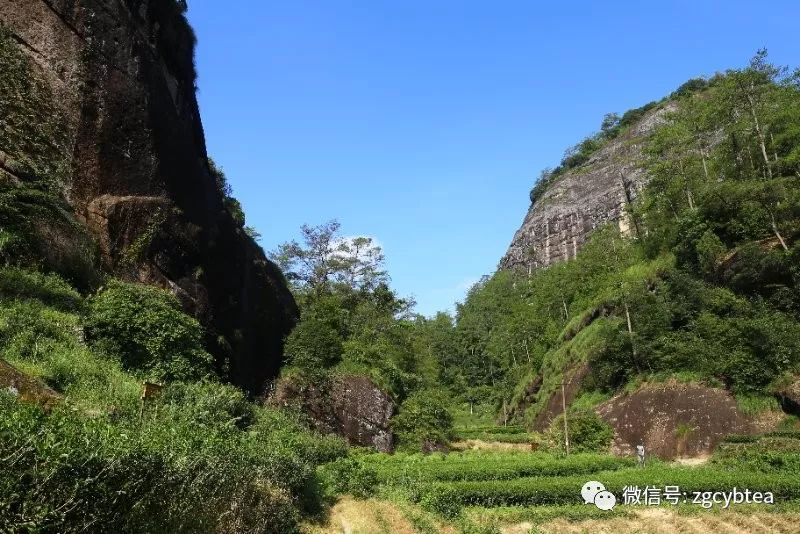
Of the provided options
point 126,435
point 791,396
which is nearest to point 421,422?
point 791,396

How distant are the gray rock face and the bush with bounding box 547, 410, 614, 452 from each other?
135 ft

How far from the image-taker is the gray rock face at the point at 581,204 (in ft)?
228

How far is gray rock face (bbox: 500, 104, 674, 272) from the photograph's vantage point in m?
69.6

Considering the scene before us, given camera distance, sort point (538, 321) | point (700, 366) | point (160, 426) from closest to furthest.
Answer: point (160, 426) → point (700, 366) → point (538, 321)

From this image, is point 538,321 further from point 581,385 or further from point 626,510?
point 626,510

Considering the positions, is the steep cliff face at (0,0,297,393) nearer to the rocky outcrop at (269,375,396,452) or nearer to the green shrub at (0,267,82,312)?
the green shrub at (0,267,82,312)

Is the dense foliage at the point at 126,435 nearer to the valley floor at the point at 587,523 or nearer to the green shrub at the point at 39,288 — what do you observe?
the green shrub at the point at 39,288

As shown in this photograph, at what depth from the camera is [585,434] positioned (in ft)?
87.9

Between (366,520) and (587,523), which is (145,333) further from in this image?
(587,523)

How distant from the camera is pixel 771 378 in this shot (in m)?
23.0

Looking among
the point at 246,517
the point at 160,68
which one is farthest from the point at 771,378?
the point at 160,68

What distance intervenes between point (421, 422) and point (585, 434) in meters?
7.86

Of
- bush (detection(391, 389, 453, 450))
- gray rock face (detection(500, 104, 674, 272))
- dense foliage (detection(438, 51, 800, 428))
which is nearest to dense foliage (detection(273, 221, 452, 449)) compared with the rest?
bush (detection(391, 389, 453, 450))

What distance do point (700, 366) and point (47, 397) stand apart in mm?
25722
